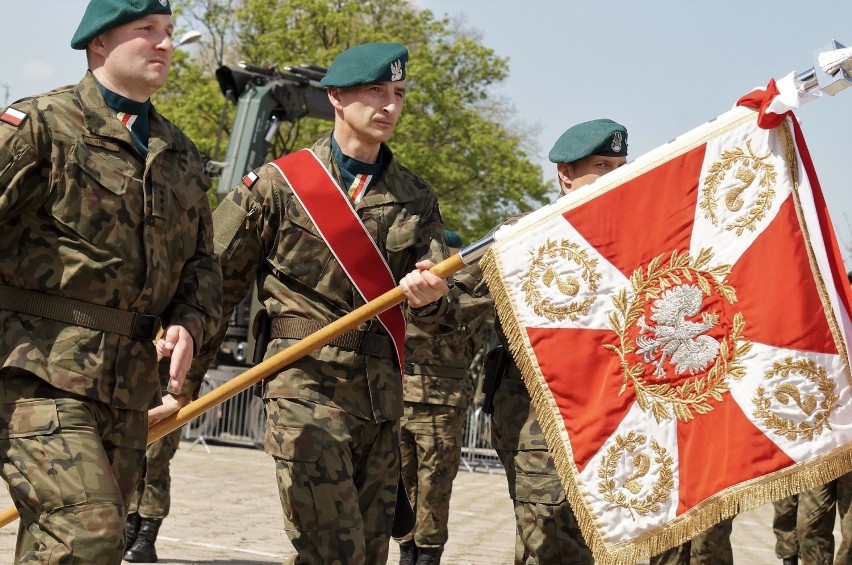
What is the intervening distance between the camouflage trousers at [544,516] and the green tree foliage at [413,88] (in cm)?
2707

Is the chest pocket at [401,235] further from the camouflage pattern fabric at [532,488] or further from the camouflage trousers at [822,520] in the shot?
the camouflage trousers at [822,520]

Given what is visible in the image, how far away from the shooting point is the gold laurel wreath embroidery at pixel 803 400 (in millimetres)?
5883

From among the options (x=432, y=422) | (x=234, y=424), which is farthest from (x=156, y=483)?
(x=234, y=424)

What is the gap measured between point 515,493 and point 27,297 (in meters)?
3.16

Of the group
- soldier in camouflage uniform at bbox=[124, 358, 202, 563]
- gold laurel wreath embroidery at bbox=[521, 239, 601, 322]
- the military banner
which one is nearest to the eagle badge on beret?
the military banner

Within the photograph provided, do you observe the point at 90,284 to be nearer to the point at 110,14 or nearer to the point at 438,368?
the point at 110,14

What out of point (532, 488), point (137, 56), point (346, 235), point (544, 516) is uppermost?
point (137, 56)

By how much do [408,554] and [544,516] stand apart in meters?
3.53

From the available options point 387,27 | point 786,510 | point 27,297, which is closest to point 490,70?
point 387,27

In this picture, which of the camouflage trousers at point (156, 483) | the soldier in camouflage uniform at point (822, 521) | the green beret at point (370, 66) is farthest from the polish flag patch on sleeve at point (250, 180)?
the soldier in camouflage uniform at point (822, 521)

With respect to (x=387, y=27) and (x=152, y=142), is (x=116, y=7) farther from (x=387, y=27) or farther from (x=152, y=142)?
(x=387, y=27)

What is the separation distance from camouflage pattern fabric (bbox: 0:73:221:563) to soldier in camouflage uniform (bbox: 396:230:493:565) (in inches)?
217

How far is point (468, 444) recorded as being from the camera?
23.3 meters

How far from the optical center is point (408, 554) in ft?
34.1
